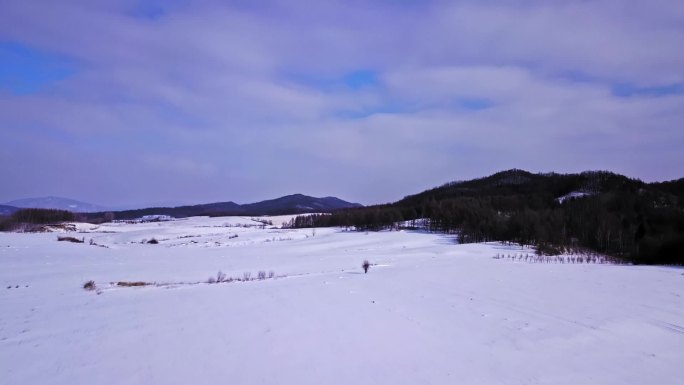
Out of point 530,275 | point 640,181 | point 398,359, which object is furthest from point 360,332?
point 640,181

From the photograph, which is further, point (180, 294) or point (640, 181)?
point (640, 181)

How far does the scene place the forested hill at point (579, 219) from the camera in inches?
1838

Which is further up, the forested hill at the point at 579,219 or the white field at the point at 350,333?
the forested hill at the point at 579,219

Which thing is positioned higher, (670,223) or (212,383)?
(670,223)

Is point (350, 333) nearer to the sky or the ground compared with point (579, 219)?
nearer to the ground

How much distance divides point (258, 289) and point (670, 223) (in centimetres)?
5637

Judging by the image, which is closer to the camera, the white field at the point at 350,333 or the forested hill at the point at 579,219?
the white field at the point at 350,333

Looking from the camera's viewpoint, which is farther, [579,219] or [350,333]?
[579,219]

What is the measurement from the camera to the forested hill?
4669 cm

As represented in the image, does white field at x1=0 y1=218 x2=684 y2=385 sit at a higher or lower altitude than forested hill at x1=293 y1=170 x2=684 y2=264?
lower

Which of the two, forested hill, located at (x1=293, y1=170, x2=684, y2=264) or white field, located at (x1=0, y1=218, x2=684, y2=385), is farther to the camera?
forested hill, located at (x1=293, y1=170, x2=684, y2=264)

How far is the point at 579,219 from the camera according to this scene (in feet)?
214

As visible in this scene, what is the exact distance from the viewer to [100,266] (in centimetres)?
2609

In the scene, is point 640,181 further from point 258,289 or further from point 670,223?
point 258,289
